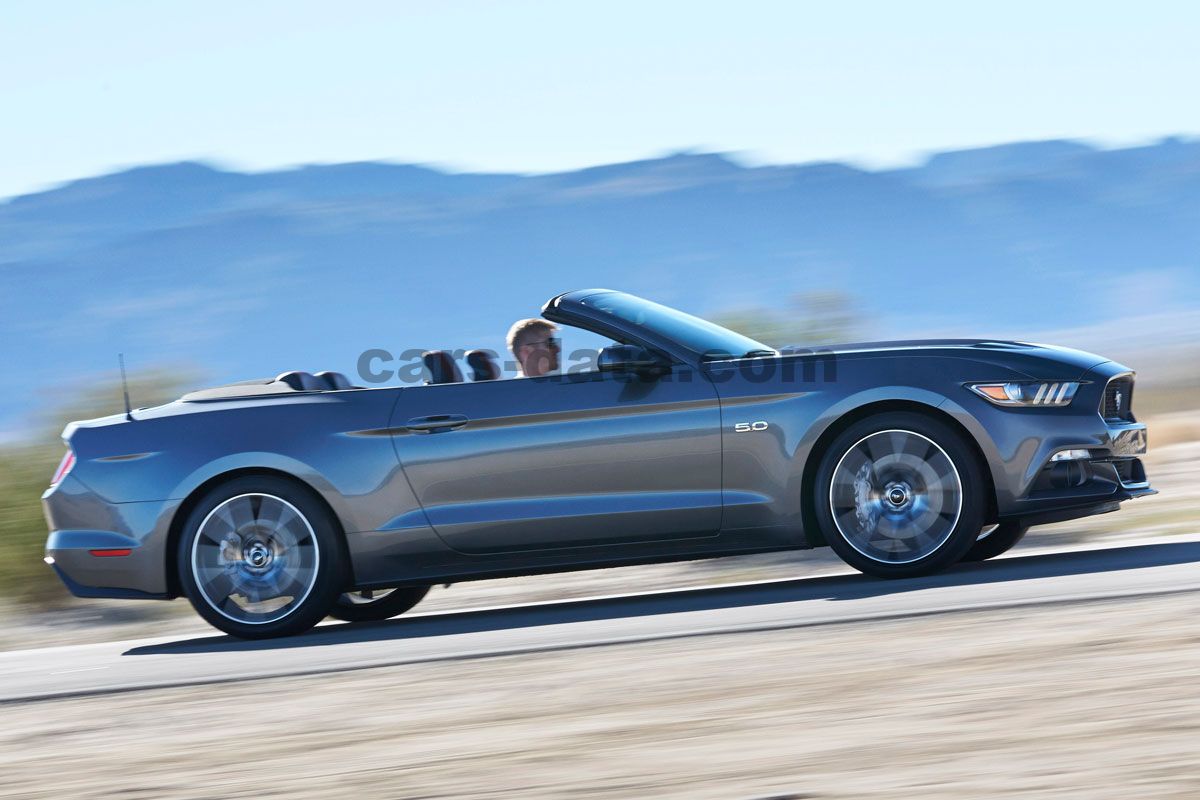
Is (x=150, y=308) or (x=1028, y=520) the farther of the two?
(x=150, y=308)

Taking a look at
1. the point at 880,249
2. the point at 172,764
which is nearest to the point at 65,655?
the point at 172,764

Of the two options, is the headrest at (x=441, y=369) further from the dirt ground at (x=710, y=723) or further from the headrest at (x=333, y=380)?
the dirt ground at (x=710, y=723)

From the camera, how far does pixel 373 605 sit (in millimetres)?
8766

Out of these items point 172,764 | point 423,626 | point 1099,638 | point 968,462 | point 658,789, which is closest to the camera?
point 658,789

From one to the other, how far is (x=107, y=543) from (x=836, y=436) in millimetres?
3526

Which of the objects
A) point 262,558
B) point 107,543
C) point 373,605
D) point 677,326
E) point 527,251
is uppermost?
point 527,251

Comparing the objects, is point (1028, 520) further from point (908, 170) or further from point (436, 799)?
point (908, 170)

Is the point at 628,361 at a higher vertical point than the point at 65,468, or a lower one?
higher

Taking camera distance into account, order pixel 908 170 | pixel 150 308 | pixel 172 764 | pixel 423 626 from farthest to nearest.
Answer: pixel 908 170, pixel 150 308, pixel 423 626, pixel 172 764

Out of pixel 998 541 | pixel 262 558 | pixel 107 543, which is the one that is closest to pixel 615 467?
pixel 262 558

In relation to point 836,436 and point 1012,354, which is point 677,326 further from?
point 1012,354

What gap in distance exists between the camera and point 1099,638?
5527 millimetres

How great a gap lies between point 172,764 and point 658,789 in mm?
1669

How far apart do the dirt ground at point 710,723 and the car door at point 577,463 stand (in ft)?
3.26
